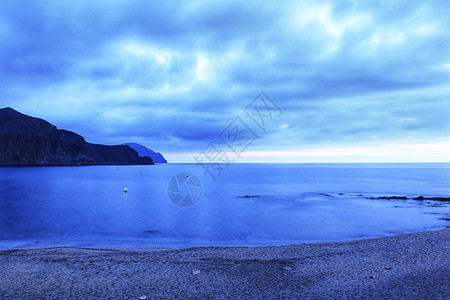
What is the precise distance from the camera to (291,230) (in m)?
19.8

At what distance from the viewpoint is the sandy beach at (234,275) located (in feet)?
22.1

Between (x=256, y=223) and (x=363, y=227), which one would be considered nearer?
(x=363, y=227)

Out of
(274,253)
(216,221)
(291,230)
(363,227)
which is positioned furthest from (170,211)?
(274,253)

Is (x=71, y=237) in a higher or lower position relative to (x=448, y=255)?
lower

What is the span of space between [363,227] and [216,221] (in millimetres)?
10770

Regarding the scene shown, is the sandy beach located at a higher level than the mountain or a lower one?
lower

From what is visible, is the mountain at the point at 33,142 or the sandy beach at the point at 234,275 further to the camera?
the mountain at the point at 33,142

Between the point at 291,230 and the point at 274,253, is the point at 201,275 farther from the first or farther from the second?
the point at 291,230

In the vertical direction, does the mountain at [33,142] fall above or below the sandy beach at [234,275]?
above

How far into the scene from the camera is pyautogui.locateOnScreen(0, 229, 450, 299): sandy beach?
6.75 metres

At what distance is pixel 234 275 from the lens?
8.09m

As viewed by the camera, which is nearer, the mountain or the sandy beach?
the sandy beach

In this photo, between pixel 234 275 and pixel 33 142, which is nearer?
pixel 234 275

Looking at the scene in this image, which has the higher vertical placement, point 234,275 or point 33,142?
point 33,142
